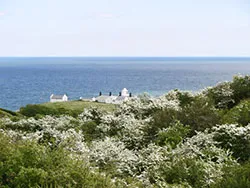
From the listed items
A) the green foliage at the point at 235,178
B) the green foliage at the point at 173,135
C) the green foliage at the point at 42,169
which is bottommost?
the green foliage at the point at 173,135

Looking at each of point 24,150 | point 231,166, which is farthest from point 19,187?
point 231,166

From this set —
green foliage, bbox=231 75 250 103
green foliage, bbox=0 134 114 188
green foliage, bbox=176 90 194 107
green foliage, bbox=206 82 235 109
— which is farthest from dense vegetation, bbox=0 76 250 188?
green foliage, bbox=231 75 250 103

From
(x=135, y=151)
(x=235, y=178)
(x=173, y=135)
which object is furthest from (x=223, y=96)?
(x=235, y=178)

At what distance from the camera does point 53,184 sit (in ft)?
21.1

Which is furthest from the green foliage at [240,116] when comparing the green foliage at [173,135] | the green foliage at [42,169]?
the green foliage at [42,169]

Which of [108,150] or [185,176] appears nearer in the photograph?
[185,176]

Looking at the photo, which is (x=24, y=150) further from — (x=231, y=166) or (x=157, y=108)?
(x=157, y=108)

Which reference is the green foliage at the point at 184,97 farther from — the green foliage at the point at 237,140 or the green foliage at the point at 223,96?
the green foliage at the point at 237,140

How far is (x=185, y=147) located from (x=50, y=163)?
3.73 metres

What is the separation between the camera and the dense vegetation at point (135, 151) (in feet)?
21.5

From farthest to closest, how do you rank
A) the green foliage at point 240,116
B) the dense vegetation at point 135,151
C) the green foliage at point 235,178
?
the green foliage at point 240,116 → the dense vegetation at point 135,151 → the green foliage at point 235,178

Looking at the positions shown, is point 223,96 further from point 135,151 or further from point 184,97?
point 135,151

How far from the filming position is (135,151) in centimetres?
998

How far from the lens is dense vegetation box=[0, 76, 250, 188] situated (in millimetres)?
6551
